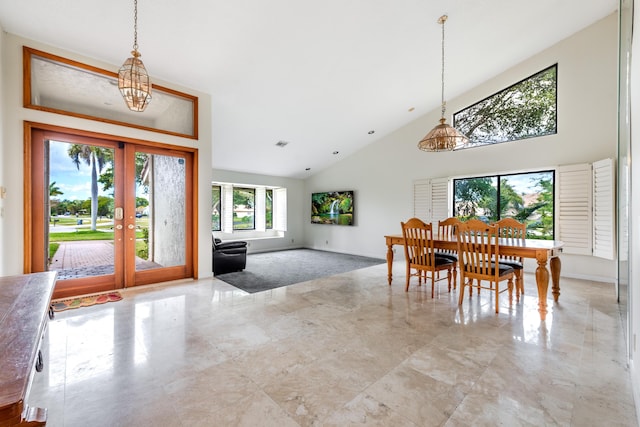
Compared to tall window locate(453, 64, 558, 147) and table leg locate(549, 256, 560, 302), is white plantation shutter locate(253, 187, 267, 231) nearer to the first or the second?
tall window locate(453, 64, 558, 147)

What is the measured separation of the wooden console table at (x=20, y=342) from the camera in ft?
2.23

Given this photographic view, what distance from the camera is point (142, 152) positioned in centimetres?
393

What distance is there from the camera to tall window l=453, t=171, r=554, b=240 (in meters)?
4.82

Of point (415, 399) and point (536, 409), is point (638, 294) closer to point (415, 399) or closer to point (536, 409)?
point (536, 409)

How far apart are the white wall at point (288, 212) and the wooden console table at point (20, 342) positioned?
6.02 metres

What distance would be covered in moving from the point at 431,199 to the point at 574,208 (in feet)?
7.65

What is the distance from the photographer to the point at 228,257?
16.6 feet

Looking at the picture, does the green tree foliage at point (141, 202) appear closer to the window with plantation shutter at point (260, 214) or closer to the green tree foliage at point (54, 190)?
the green tree foliage at point (54, 190)

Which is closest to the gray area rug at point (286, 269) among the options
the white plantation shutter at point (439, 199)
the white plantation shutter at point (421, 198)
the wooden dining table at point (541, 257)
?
the white plantation shutter at point (421, 198)

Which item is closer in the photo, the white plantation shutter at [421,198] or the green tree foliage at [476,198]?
the green tree foliage at [476,198]

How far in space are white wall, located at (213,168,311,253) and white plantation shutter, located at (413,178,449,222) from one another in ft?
12.3

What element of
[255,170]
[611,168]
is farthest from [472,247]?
[255,170]

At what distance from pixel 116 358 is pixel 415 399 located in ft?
7.05

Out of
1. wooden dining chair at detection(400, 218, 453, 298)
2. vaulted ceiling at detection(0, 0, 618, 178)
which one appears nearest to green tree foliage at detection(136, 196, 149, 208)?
vaulted ceiling at detection(0, 0, 618, 178)
